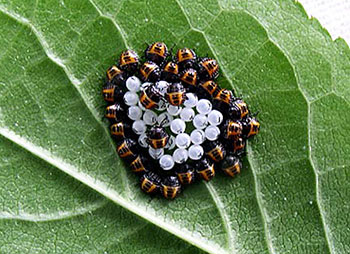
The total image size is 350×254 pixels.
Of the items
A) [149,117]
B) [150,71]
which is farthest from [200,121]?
[150,71]

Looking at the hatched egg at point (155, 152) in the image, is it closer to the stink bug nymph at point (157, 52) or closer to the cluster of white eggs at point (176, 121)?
the cluster of white eggs at point (176, 121)

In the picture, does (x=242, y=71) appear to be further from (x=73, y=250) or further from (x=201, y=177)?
(x=73, y=250)

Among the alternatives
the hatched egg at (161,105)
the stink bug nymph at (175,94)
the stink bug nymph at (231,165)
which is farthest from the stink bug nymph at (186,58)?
the stink bug nymph at (231,165)

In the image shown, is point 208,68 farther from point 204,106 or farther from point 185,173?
point 185,173

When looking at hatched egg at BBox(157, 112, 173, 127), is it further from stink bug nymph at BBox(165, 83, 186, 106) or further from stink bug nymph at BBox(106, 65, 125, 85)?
stink bug nymph at BBox(106, 65, 125, 85)

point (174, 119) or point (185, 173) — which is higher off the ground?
point (174, 119)

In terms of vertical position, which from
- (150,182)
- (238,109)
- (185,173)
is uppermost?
(238,109)

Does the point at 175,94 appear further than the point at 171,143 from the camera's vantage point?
No
